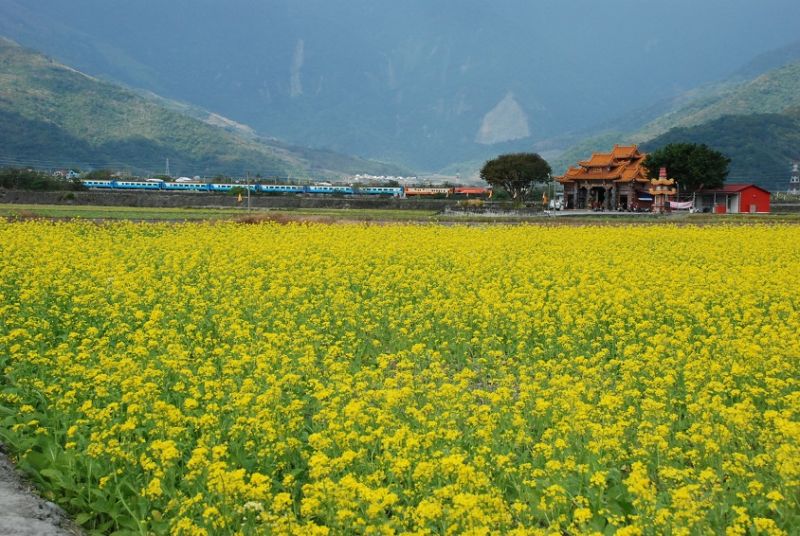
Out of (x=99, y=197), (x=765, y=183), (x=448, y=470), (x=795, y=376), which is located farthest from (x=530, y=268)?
(x=765, y=183)

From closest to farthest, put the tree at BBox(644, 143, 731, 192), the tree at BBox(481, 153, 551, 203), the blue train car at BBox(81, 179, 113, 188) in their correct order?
the tree at BBox(644, 143, 731, 192) < the tree at BBox(481, 153, 551, 203) < the blue train car at BBox(81, 179, 113, 188)

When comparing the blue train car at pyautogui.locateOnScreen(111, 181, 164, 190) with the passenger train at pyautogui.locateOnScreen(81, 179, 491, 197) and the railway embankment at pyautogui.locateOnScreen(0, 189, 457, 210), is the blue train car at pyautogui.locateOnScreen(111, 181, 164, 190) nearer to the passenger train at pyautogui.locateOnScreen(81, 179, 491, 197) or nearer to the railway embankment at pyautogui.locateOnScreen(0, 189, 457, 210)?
the passenger train at pyautogui.locateOnScreen(81, 179, 491, 197)

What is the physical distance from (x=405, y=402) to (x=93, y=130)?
16180 centimetres

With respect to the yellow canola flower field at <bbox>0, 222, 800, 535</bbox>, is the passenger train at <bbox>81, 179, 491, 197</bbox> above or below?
above

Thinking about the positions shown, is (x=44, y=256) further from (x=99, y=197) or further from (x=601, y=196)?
(x=601, y=196)

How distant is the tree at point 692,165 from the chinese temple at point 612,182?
128 inches

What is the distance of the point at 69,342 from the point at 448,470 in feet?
21.4

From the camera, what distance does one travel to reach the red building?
58625 millimetres

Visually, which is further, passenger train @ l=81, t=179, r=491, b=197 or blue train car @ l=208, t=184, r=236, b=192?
blue train car @ l=208, t=184, r=236, b=192

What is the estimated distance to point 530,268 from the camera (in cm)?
1666

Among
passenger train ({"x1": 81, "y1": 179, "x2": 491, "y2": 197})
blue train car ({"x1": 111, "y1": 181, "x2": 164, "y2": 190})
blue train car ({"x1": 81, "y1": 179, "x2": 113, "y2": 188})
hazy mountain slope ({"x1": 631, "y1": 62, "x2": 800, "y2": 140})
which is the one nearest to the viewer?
blue train car ({"x1": 81, "y1": 179, "x2": 113, "y2": 188})

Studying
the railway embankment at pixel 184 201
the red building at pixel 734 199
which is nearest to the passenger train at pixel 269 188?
the railway embankment at pixel 184 201

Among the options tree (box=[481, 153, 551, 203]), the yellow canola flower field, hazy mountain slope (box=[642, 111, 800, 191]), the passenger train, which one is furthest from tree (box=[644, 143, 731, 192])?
the yellow canola flower field

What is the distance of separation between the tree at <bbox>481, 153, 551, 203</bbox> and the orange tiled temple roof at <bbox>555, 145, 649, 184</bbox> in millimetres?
8632
